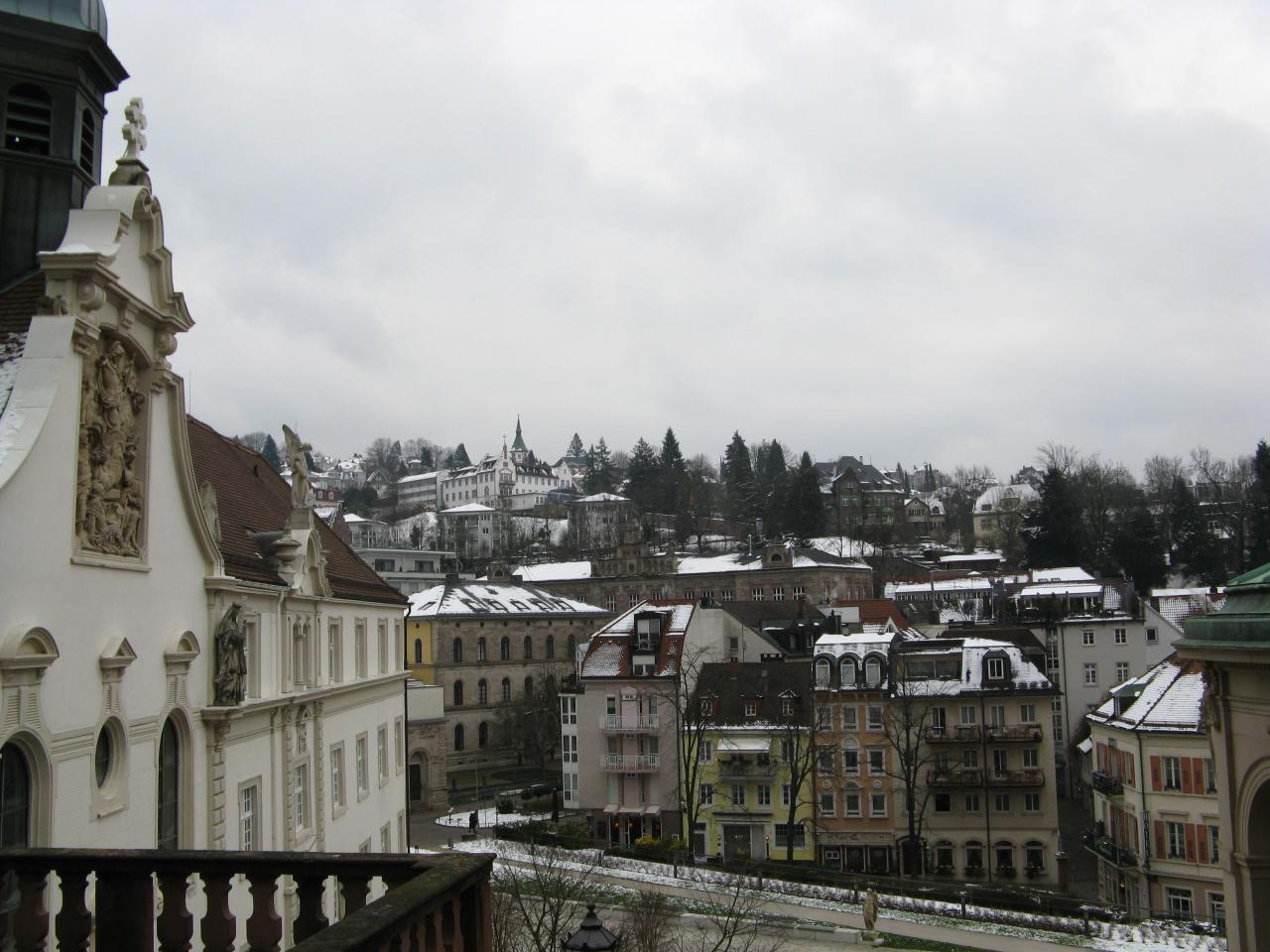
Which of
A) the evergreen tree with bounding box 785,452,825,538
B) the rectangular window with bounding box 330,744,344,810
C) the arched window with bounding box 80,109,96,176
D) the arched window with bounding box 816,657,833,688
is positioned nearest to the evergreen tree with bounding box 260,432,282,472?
the evergreen tree with bounding box 785,452,825,538

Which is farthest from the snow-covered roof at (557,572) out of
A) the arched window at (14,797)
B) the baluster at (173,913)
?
the baluster at (173,913)

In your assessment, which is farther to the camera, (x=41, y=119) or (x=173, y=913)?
(x=41, y=119)

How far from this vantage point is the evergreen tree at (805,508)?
13500cm

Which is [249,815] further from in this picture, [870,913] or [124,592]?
[870,913]

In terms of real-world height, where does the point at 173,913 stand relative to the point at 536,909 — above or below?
above

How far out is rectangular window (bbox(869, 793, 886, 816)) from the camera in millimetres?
46750

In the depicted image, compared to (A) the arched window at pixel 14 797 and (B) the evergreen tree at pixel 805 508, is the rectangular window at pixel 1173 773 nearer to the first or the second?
(A) the arched window at pixel 14 797

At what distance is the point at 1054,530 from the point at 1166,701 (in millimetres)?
61396

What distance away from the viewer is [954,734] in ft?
153

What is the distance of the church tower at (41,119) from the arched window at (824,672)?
38.7m

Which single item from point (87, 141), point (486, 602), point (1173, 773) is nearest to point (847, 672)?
point (1173, 773)

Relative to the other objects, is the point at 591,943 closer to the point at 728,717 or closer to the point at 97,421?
the point at 97,421

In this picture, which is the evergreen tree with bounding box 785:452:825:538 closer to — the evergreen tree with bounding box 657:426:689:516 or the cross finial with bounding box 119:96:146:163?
the evergreen tree with bounding box 657:426:689:516

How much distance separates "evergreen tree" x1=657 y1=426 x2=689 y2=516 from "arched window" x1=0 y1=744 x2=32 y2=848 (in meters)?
147
